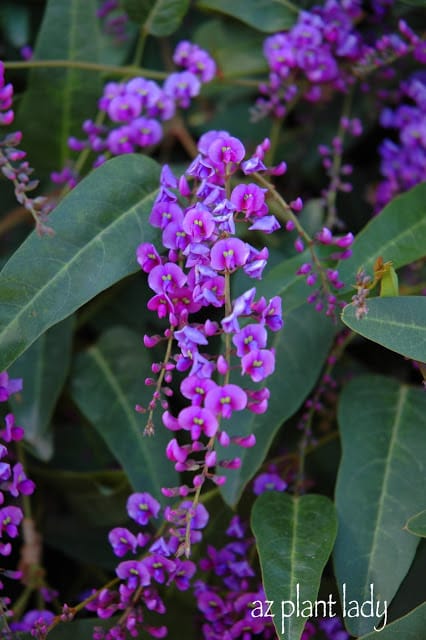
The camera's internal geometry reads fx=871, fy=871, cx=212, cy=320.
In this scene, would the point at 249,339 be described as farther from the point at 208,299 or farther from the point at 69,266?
the point at 69,266

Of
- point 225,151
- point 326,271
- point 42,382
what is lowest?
point 42,382

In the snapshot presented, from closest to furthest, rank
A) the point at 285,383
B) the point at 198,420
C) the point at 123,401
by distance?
the point at 198,420
the point at 285,383
the point at 123,401

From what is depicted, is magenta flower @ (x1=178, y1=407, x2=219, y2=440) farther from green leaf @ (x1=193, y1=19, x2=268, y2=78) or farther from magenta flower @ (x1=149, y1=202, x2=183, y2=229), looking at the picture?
green leaf @ (x1=193, y1=19, x2=268, y2=78)

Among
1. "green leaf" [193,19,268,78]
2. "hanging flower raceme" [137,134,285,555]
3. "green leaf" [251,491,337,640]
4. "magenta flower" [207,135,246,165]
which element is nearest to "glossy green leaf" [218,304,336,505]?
"green leaf" [251,491,337,640]

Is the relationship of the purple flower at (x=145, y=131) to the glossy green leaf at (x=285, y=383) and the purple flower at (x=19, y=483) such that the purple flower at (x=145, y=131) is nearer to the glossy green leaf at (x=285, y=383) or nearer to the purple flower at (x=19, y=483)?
the glossy green leaf at (x=285, y=383)

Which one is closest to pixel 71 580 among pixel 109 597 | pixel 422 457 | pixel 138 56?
pixel 109 597

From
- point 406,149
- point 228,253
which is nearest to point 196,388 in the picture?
point 228,253

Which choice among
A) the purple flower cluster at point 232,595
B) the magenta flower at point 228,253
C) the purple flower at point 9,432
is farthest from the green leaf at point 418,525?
the purple flower at point 9,432
